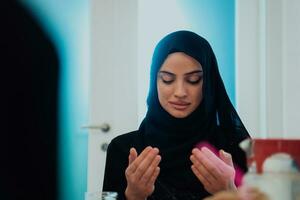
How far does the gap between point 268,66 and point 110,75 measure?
0.50 metres

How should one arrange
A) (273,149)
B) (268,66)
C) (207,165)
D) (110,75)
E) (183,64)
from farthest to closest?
(110,75) → (268,66) → (183,64) → (207,165) → (273,149)

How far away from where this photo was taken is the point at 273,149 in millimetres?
444

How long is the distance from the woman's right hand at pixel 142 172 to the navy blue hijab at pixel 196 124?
0.53 feet

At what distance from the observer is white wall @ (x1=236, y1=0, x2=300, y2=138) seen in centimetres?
111

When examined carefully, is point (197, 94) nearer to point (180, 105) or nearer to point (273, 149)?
point (180, 105)

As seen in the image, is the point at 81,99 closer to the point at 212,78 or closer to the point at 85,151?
the point at 85,151

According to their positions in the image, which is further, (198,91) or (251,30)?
(251,30)

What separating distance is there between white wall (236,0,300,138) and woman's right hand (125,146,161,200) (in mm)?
477

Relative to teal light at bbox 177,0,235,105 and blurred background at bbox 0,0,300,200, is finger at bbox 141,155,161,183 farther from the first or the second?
teal light at bbox 177,0,235,105

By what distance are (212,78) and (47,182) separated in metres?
0.69

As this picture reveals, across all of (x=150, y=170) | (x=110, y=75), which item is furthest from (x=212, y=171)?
(x=110, y=75)

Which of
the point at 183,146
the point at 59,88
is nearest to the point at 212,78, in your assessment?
the point at 183,146

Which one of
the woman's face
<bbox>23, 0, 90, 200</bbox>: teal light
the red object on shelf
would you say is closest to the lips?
the woman's face

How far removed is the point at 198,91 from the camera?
96 centimetres
